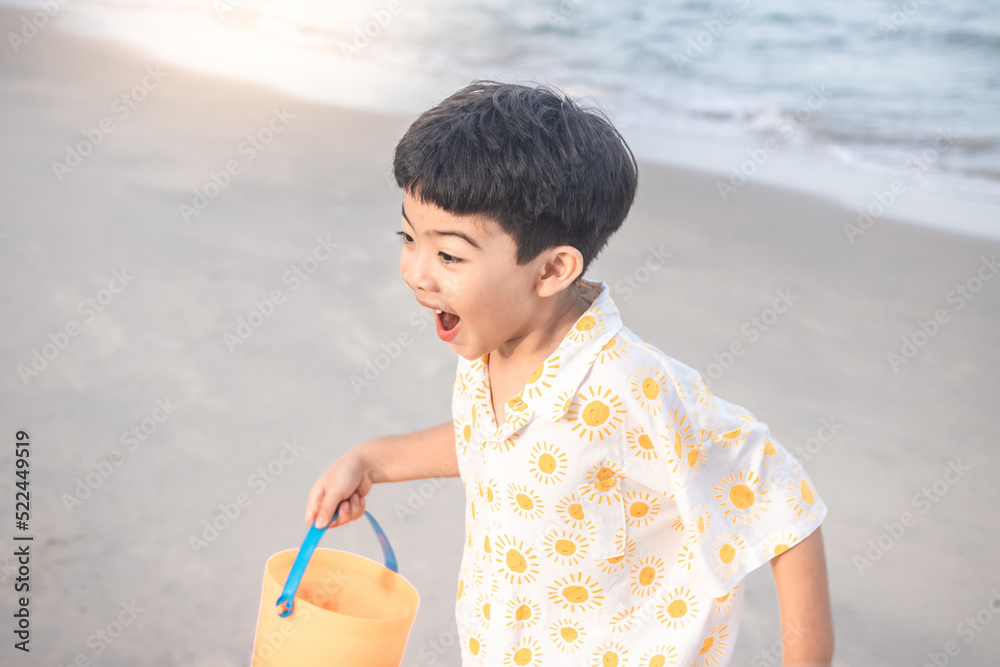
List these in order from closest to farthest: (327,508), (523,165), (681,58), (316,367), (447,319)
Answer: (523,165) < (447,319) < (327,508) < (316,367) < (681,58)

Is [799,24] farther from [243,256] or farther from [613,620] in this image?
[613,620]

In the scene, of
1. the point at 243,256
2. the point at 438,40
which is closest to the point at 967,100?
the point at 438,40

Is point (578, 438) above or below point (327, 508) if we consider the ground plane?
above

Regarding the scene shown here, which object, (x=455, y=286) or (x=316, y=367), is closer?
(x=455, y=286)

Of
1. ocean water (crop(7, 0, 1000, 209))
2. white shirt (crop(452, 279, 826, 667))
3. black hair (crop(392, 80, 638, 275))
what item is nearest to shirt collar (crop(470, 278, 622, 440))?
white shirt (crop(452, 279, 826, 667))

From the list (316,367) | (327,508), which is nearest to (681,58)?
(316,367)

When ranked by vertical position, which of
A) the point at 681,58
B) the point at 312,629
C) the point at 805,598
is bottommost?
the point at 681,58

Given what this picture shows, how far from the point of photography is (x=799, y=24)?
29.8 ft

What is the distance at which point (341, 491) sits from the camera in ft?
5.36

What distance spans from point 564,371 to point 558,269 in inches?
5.7

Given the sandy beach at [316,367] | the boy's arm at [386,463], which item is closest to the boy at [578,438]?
the boy's arm at [386,463]

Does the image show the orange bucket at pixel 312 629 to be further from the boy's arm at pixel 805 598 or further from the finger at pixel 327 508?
the boy's arm at pixel 805 598

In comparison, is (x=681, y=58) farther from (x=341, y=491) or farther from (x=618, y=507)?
(x=618, y=507)

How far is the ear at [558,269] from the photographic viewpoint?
1.32 metres
